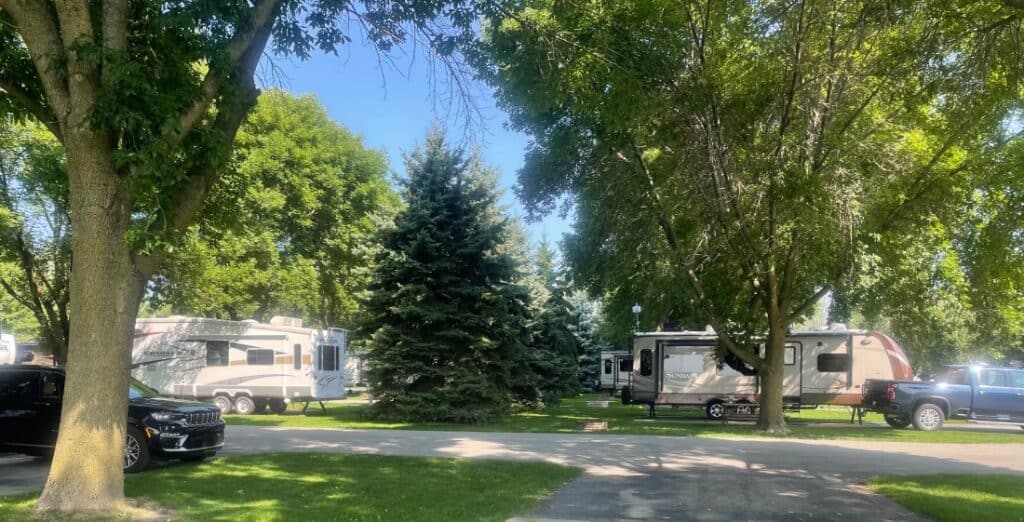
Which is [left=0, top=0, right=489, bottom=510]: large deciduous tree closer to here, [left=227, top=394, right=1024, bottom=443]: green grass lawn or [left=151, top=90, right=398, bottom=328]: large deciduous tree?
[left=227, top=394, right=1024, bottom=443]: green grass lawn

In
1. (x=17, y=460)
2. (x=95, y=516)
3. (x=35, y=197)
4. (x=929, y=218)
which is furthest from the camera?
(x=35, y=197)

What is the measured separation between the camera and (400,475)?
1105 cm

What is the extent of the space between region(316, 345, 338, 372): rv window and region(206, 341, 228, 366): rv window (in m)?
3.04

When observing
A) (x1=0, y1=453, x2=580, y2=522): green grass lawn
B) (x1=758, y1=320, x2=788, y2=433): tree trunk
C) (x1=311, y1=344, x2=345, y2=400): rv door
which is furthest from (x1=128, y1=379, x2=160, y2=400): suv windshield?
(x1=758, y1=320, x2=788, y2=433): tree trunk

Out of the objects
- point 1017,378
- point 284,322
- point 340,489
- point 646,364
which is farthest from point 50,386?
point 1017,378

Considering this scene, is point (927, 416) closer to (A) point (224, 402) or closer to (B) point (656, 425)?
(B) point (656, 425)

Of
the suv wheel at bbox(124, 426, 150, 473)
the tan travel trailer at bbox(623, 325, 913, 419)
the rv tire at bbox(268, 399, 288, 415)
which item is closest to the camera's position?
the suv wheel at bbox(124, 426, 150, 473)

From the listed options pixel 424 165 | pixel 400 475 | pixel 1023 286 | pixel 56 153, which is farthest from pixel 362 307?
pixel 1023 286

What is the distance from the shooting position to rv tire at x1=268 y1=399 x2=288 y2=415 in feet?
85.1

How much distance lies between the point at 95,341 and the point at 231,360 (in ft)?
59.3

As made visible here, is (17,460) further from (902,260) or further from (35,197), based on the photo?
(902,260)

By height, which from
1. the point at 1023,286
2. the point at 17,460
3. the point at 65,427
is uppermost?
the point at 1023,286

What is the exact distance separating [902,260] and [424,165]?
13344mm

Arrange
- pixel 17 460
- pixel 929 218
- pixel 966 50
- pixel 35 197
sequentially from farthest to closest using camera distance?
pixel 35 197
pixel 929 218
pixel 17 460
pixel 966 50
